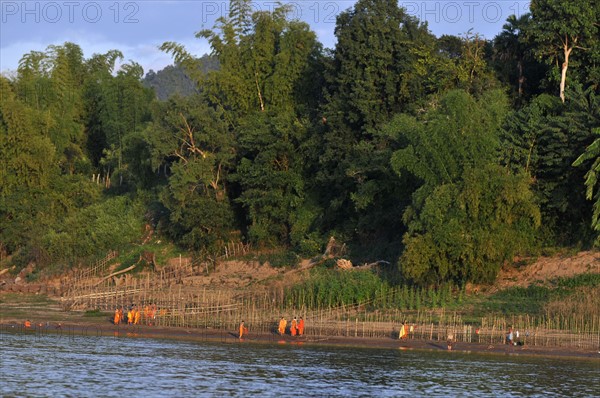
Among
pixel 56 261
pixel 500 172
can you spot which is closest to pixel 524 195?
pixel 500 172

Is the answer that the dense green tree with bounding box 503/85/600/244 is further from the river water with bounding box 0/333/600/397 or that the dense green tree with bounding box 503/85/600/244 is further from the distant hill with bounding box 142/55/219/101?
the distant hill with bounding box 142/55/219/101

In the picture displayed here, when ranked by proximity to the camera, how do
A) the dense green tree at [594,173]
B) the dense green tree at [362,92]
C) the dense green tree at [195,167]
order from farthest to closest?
the dense green tree at [195,167] → the dense green tree at [362,92] → the dense green tree at [594,173]

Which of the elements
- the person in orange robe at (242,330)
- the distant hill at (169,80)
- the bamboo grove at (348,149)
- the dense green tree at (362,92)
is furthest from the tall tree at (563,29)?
the distant hill at (169,80)

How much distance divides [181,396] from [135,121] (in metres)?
41.6

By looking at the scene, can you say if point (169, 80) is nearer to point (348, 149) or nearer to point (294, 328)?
point (348, 149)

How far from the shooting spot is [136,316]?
3509cm

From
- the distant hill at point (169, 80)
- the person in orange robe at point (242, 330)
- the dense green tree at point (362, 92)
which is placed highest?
the distant hill at point (169, 80)

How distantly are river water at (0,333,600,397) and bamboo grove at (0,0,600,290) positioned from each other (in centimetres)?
691

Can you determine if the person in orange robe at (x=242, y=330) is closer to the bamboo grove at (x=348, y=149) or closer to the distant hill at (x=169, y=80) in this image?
the bamboo grove at (x=348, y=149)

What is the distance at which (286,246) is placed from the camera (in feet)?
159

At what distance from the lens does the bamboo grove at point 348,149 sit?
3600 centimetres

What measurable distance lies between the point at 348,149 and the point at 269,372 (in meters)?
20.1

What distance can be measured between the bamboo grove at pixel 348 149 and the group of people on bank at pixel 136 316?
932cm

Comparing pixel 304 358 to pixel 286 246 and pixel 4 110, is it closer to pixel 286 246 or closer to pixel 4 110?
pixel 286 246
